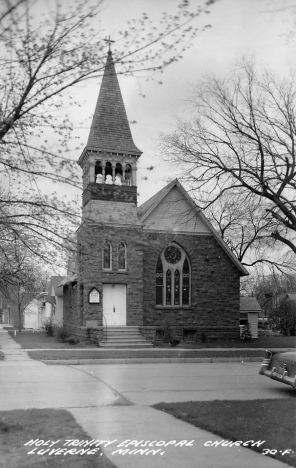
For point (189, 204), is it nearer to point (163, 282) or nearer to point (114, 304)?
point (163, 282)

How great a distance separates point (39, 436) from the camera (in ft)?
21.8

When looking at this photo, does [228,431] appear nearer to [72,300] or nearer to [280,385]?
[280,385]

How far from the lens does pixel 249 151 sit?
19234 mm

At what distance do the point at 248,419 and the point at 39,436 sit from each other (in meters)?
2.92

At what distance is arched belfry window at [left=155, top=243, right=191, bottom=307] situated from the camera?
27.1 metres

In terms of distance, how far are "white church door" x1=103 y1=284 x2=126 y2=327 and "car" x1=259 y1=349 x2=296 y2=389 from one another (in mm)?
14309

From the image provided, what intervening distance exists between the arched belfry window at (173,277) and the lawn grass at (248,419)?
1744 cm

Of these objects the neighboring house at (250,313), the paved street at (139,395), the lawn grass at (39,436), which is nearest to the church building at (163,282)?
the paved street at (139,395)

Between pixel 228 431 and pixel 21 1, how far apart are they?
18.3ft

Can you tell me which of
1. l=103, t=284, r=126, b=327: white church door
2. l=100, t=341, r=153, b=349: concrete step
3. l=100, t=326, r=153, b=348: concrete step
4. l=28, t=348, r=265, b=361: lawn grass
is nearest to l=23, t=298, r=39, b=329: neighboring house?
l=103, t=284, r=126, b=327: white church door

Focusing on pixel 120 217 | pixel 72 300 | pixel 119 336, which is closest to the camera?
pixel 120 217

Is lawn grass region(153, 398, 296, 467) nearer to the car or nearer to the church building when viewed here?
the car

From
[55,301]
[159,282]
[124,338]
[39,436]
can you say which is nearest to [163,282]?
[159,282]

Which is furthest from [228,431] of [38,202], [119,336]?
[119,336]
